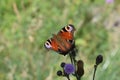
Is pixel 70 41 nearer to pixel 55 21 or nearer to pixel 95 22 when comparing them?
pixel 55 21

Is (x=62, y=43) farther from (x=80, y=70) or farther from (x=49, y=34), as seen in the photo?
(x=49, y=34)

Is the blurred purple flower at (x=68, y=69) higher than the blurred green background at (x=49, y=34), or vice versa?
the blurred green background at (x=49, y=34)

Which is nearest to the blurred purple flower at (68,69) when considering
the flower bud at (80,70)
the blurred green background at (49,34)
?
the flower bud at (80,70)

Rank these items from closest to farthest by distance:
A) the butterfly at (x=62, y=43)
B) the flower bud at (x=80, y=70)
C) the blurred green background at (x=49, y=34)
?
the butterfly at (x=62, y=43), the flower bud at (x=80, y=70), the blurred green background at (x=49, y=34)

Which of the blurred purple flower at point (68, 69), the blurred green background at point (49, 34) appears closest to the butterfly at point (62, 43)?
the blurred purple flower at point (68, 69)

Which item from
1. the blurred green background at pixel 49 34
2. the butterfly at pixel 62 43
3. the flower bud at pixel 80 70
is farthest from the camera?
the blurred green background at pixel 49 34

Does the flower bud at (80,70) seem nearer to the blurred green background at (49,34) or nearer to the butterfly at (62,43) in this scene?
the butterfly at (62,43)

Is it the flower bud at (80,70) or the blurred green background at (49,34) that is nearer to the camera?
the flower bud at (80,70)

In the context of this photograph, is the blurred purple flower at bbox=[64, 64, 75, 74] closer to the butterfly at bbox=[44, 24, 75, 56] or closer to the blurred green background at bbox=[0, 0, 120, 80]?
the butterfly at bbox=[44, 24, 75, 56]
